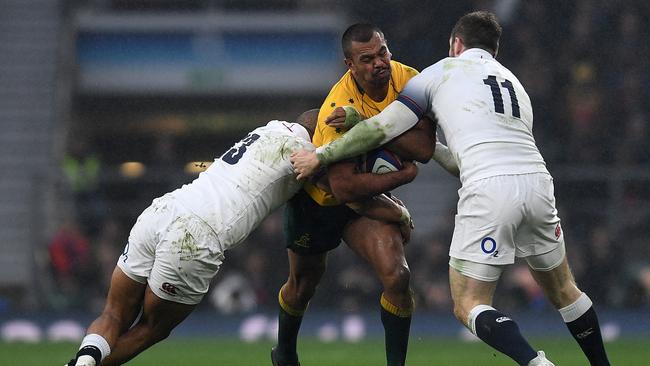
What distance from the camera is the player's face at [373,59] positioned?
7.39 m

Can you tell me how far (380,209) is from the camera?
7562 mm

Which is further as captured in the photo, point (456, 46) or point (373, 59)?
point (373, 59)

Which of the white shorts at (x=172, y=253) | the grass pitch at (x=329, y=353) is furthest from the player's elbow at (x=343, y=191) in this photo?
the grass pitch at (x=329, y=353)

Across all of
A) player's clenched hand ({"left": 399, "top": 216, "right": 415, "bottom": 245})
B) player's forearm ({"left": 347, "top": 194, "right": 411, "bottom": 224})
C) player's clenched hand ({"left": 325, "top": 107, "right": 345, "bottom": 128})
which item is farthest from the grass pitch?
player's clenched hand ({"left": 325, "top": 107, "right": 345, "bottom": 128})

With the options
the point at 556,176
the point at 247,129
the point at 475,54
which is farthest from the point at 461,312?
the point at 247,129

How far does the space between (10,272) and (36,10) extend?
5.16m

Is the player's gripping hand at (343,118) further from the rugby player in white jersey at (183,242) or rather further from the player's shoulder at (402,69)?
the player's shoulder at (402,69)

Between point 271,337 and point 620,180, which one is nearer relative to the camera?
point 271,337

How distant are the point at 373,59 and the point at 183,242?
1.60 metres

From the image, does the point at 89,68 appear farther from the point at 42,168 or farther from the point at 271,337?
the point at 271,337

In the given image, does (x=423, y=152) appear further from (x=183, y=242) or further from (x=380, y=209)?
(x=183, y=242)

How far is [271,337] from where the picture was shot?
14227 millimetres

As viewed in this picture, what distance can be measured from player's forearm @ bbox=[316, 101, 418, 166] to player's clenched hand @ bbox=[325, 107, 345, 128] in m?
0.16

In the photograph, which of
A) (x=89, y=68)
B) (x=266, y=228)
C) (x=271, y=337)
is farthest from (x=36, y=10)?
(x=271, y=337)
